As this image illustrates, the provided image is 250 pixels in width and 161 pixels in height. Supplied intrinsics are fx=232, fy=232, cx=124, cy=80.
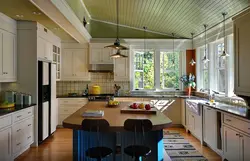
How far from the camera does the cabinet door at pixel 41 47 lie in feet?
15.8

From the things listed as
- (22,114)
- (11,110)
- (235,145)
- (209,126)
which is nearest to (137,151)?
(235,145)

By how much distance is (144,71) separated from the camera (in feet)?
23.9

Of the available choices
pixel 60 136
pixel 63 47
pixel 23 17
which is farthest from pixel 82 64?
→ pixel 23 17

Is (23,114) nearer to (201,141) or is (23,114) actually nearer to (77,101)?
(77,101)

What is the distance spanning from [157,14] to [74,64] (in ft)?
9.49

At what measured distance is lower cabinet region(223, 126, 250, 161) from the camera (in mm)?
3021

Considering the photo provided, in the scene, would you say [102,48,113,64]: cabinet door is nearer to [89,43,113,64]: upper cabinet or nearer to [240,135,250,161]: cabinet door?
[89,43,113,64]: upper cabinet

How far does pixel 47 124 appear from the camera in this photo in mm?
5230

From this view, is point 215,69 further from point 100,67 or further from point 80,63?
point 80,63

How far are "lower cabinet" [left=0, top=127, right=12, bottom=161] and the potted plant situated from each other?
468 cm

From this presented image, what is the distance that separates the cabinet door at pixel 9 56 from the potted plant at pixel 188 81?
4.49 metres

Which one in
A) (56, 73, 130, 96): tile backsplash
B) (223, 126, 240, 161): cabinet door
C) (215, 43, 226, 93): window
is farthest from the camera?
(56, 73, 130, 96): tile backsplash

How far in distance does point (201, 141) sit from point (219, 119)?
1071mm

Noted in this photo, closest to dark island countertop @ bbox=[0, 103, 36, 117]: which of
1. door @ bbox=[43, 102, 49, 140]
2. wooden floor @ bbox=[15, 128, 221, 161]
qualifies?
door @ bbox=[43, 102, 49, 140]
